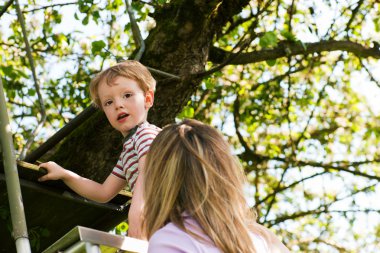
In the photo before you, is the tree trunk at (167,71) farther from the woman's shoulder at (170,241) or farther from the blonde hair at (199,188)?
the woman's shoulder at (170,241)

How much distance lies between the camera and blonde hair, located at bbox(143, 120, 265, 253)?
2679 mm

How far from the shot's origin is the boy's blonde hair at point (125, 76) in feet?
13.1

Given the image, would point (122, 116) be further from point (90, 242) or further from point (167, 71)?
point (167, 71)

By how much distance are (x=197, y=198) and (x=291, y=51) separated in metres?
4.44

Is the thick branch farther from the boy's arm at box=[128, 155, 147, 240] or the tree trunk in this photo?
the boy's arm at box=[128, 155, 147, 240]

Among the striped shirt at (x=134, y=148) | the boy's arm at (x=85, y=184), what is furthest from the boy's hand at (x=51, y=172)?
the striped shirt at (x=134, y=148)

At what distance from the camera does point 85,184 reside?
153 inches

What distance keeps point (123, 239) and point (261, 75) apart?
851 centimetres

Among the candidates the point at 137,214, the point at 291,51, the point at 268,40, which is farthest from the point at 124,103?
the point at 291,51

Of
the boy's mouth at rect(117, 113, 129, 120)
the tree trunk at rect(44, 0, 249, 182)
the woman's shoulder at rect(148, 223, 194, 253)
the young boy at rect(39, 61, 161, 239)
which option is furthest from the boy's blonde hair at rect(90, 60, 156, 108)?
the woman's shoulder at rect(148, 223, 194, 253)

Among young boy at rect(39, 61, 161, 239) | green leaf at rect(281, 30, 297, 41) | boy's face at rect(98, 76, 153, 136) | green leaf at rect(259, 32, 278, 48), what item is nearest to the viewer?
young boy at rect(39, 61, 161, 239)

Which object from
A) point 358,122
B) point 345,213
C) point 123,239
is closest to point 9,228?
point 123,239

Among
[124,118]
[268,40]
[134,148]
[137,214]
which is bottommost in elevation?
[137,214]

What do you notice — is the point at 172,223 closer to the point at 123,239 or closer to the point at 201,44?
the point at 123,239
